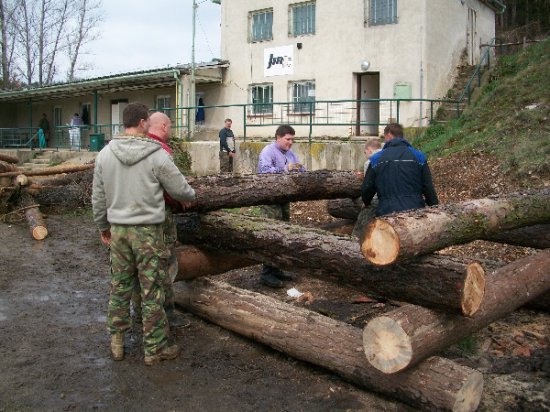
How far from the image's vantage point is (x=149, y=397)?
13.3ft

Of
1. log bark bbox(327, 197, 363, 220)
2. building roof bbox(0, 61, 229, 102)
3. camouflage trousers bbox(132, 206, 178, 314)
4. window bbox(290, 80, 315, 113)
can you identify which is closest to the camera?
camouflage trousers bbox(132, 206, 178, 314)

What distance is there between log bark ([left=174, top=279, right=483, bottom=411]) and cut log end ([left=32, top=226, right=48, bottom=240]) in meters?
5.04

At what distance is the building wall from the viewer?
1750cm

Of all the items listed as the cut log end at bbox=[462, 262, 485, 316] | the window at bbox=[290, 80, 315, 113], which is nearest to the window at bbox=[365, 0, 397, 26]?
the window at bbox=[290, 80, 315, 113]

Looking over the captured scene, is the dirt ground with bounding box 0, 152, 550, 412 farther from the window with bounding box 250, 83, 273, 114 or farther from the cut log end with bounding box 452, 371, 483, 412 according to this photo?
the window with bounding box 250, 83, 273, 114

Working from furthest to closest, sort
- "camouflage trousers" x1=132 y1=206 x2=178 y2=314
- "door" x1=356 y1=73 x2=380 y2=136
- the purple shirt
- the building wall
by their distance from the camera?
"door" x1=356 y1=73 x2=380 y2=136 → the building wall → the purple shirt → "camouflage trousers" x1=132 y1=206 x2=178 y2=314

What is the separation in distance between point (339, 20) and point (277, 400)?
16930 mm

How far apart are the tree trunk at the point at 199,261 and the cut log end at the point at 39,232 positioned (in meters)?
5.11

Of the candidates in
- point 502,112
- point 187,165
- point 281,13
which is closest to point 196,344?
point 502,112

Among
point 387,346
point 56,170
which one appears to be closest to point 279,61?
point 56,170

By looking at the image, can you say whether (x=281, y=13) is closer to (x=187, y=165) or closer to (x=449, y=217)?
(x=187, y=165)

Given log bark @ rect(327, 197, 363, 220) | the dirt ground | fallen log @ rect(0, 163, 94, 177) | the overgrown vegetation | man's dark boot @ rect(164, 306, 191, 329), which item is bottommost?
the dirt ground

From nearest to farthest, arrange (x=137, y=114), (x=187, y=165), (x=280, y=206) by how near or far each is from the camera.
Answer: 1. (x=137, y=114)
2. (x=280, y=206)
3. (x=187, y=165)

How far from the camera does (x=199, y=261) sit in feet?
19.3
